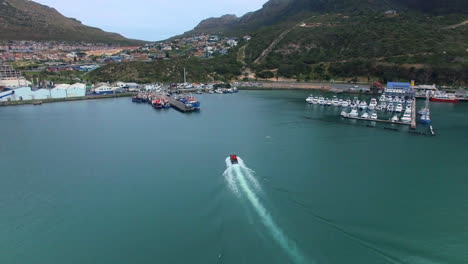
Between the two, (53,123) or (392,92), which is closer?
(53,123)

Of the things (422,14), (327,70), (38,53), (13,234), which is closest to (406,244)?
(13,234)

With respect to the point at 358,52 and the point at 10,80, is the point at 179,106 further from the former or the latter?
the point at 358,52

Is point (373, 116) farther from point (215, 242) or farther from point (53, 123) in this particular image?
point (53, 123)

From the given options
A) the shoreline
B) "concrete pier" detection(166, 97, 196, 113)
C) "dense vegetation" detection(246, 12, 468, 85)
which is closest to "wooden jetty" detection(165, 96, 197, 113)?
"concrete pier" detection(166, 97, 196, 113)

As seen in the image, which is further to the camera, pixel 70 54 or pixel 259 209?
pixel 70 54

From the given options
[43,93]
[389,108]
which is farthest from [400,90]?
[43,93]

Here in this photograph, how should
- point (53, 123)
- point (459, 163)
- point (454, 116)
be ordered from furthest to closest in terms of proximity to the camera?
point (454, 116) < point (53, 123) < point (459, 163)

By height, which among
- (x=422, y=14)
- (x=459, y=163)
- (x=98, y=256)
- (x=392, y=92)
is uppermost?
(x=422, y=14)

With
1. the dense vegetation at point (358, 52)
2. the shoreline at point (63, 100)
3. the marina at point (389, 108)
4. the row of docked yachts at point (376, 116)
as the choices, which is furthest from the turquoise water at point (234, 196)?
the dense vegetation at point (358, 52)

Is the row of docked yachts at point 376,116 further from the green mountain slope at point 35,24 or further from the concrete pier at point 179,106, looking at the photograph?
the green mountain slope at point 35,24
